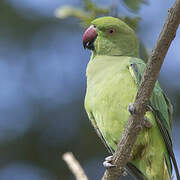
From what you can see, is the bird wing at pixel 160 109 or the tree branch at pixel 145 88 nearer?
the tree branch at pixel 145 88

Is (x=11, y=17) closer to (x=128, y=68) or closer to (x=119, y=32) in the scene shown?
(x=119, y=32)

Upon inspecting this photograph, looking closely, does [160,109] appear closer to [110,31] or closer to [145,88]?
[145,88]

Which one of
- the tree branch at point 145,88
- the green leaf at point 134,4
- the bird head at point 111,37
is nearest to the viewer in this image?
the tree branch at point 145,88

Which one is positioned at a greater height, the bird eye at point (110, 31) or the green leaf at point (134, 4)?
the green leaf at point (134, 4)

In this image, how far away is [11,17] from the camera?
689 centimetres

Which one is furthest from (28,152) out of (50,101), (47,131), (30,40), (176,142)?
(176,142)

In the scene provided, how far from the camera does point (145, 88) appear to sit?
2572 mm

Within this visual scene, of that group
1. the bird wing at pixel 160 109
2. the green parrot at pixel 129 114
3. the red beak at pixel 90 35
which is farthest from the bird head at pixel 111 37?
the bird wing at pixel 160 109

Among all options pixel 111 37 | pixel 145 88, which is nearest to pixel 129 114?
pixel 145 88

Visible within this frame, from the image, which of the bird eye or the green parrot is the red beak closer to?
the bird eye

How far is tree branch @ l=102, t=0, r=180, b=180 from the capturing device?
2297 millimetres

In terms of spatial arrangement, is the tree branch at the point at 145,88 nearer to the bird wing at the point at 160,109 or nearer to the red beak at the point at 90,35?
the bird wing at the point at 160,109

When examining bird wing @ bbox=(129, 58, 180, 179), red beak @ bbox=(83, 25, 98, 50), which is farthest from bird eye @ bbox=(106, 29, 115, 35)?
bird wing @ bbox=(129, 58, 180, 179)

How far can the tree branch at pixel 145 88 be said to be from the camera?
2297mm
